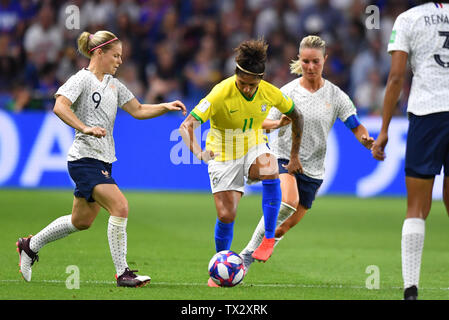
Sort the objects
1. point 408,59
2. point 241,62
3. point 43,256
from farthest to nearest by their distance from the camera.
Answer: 1. point 43,256
2. point 241,62
3. point 408,59

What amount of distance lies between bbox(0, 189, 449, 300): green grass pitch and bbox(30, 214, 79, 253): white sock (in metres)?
0.31

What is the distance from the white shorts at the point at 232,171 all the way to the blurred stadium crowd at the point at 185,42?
889 cm

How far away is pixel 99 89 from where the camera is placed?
23.3 feet

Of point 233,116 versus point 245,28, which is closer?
point 233,116

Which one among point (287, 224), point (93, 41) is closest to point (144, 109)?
point (93, 41)

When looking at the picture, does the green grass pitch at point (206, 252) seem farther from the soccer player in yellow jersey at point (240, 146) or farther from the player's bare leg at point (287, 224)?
the soccer player in yellow jersey at point (240, 146)

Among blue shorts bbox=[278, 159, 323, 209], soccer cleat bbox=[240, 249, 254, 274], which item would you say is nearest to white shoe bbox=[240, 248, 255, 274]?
soccer cleat bbox=[240, 249, 254, 274]

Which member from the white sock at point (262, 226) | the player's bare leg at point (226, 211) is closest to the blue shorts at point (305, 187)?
the white sock at point (262, 226)

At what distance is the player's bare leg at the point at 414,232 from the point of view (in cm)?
569

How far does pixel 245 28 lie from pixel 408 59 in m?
12.5

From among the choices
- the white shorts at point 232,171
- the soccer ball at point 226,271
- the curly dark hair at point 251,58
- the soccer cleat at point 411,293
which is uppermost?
the curly dark hair at point 251,58

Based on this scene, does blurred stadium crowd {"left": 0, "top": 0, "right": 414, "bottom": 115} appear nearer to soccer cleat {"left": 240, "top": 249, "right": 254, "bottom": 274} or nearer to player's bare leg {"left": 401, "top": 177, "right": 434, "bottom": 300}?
soccer cleat {"left": 240, "top": 249, "right": 254, "bottom": 274}

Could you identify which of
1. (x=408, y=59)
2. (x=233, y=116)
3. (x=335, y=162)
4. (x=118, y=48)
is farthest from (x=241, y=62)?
(x=335, y=162)

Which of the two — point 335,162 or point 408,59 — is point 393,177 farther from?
point 408,59
